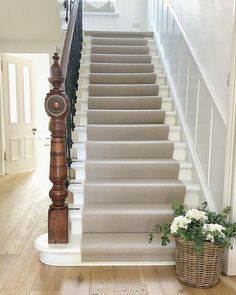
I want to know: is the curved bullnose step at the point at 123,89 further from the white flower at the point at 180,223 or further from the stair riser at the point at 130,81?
the white flower at the point at 180,223

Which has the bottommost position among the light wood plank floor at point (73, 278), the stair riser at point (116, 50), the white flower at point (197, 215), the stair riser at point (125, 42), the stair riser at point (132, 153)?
the light wood plank floor at point (73, 278)

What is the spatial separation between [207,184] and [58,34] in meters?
3.37

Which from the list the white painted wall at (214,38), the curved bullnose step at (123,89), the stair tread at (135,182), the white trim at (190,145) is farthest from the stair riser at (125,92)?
the stair tread at (135,182)

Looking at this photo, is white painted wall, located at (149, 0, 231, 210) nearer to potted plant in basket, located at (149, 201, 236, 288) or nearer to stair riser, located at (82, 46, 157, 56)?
potted plant in basket, located at (149, 201, 236, 288)

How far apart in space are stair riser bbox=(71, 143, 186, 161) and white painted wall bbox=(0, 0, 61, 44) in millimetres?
2192

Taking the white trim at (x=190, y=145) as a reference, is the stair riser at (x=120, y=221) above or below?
below

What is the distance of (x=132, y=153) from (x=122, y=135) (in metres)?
0.29

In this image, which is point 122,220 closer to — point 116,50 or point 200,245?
point 200,245

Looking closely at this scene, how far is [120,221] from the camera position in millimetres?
2688

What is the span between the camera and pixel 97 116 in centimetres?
377

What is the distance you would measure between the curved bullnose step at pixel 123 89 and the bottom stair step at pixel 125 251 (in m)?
2.17

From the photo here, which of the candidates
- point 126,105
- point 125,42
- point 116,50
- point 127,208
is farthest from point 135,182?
point 125,42

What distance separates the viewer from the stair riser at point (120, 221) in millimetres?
2682

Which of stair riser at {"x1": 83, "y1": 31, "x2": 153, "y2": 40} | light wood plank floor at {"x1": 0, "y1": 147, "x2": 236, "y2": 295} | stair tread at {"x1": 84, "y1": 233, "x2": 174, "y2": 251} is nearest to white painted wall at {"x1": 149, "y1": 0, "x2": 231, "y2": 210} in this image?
stair tread at {"x1": 84, "y1": 233, "x2": 174, "y2": 251}
